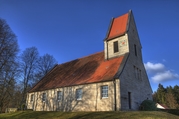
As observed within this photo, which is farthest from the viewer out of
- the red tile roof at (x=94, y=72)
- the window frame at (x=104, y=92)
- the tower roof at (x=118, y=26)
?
the tower roof at (x=118, y=26)

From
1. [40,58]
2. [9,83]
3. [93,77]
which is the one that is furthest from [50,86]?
[40,58]

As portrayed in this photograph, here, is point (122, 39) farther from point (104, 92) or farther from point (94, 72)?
point (104, 92)

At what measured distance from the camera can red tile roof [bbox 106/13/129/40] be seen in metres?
23.7

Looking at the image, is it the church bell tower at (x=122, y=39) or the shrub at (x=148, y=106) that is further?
the church bell tower at (x=122, y=39)

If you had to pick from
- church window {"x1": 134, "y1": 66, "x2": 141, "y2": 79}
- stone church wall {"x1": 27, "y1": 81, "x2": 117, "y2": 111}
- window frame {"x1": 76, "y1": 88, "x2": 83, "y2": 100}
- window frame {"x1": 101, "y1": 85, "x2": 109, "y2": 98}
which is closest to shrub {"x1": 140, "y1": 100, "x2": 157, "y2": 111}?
church window {"x1": 134, "y1": 66, "x2": 141, "y2": 79}

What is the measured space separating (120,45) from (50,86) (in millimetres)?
13625

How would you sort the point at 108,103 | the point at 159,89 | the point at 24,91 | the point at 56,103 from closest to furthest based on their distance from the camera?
the point at 108,103 → the point at 56,103 → the point at 24,91 → the point at 159,89

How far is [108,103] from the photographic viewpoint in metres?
17.8

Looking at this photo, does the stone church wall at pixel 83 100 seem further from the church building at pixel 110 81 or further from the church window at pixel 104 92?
the church window at pixel 104 92

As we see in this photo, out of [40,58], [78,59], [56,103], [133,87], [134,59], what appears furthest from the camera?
[40,58]

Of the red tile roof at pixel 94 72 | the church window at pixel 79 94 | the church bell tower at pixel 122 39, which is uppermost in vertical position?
the church bell tower at pixel 122 39

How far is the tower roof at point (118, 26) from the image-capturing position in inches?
929

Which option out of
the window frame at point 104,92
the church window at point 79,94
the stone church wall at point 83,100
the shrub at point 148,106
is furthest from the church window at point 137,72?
the church window at point 79,94

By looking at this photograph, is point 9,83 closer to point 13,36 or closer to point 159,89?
point 13,36
